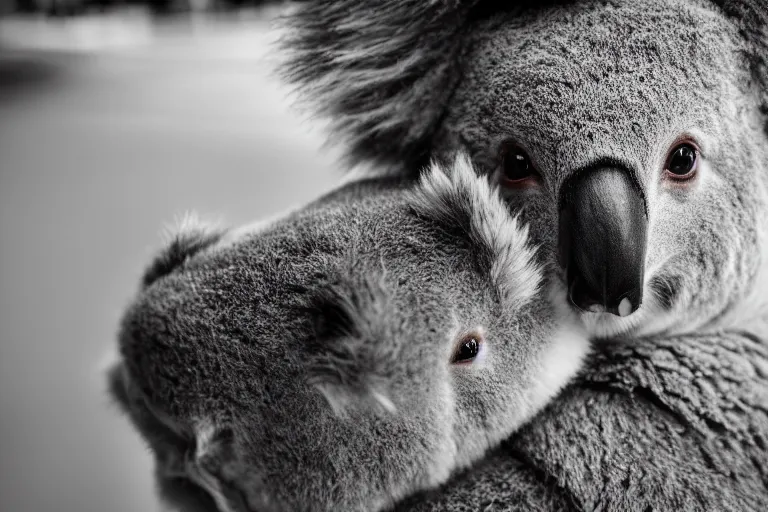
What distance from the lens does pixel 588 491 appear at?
2.18ft

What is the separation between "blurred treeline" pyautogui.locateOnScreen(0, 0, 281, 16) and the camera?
90.2 inches

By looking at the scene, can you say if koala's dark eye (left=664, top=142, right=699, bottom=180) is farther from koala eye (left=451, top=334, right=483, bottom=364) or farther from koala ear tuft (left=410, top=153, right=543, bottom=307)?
koala eye (left=451, top=334, right=483, bottom=364)

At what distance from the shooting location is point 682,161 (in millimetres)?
668

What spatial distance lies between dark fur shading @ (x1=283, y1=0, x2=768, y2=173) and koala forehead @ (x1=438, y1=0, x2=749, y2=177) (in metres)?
0.05

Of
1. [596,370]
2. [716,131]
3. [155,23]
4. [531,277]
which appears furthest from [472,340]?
[155,23]

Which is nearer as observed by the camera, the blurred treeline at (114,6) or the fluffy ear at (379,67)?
the fluffy ear at (379,67)

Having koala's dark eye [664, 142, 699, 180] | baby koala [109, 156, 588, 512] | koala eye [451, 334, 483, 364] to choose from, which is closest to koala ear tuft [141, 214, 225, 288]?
baby koala [109, 156, 588, 512]

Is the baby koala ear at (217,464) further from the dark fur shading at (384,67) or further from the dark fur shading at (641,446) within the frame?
the dark fur shading at (384,67)

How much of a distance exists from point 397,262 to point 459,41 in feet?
1.06

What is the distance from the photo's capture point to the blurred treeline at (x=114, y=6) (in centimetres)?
229

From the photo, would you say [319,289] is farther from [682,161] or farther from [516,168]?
[682,161]

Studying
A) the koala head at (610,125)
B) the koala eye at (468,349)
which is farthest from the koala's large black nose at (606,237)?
the koala eye at (468,349)

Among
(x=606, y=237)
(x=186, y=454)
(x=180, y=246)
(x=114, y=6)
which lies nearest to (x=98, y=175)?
(x=114, y=6)

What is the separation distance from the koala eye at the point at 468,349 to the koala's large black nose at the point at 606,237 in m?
0.12
